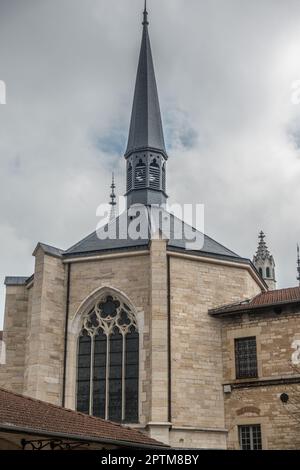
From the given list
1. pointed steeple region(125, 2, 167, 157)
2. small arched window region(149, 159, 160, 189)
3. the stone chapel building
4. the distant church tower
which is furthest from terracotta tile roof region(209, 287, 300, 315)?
the distant church tower

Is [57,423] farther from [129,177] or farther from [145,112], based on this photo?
[145,112]

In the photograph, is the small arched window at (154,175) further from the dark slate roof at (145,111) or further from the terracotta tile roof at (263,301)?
the terracotta tile roof at (263,301)

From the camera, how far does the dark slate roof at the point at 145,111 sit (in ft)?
94.8

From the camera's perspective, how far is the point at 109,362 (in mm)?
21438

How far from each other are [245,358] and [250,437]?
2.33 metres

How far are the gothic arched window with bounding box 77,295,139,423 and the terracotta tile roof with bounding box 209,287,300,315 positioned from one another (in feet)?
9.30

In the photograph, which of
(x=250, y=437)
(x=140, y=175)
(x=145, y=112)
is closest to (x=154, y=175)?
(x=140, y=175)

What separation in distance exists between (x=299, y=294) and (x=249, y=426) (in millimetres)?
4281

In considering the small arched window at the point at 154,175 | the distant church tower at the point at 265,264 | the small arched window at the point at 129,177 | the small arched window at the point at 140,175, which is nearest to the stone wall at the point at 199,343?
the small arched window at the point at 154,175

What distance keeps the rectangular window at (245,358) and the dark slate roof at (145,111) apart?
10455 mm

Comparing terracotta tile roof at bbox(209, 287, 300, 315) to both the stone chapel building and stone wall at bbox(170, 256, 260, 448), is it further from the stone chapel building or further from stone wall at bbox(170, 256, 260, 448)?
stone wall at bbox(170, 256, 260, 448)

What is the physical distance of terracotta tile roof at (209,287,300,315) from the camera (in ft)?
68.2
